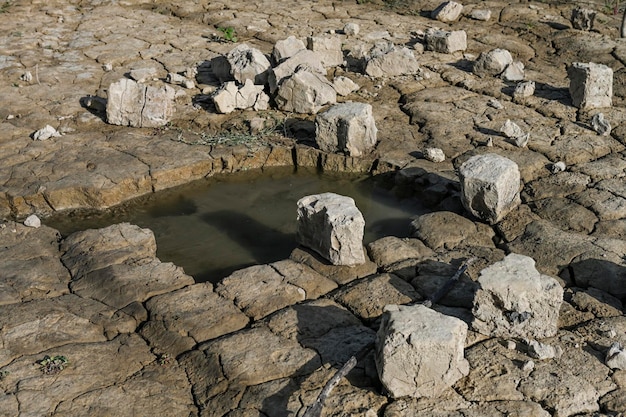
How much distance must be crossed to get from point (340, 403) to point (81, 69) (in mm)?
6861

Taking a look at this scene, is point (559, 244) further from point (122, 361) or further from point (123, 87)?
point (123, 87)

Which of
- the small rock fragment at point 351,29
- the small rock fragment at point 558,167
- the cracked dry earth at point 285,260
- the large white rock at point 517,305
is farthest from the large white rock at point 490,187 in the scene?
the small rock fragment at point 351,29

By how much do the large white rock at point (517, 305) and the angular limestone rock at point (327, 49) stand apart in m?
5.44

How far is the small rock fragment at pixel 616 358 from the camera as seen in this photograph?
4359 mm

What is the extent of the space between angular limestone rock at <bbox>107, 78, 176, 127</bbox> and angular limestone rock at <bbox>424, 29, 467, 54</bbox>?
4016 millimetres

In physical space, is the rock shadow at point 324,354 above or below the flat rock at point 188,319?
above

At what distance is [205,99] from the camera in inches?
345

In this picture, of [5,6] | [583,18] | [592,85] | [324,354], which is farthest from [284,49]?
[5,6]

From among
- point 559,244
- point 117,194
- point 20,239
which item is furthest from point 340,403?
point 117,194

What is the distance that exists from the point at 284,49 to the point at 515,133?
308 cm

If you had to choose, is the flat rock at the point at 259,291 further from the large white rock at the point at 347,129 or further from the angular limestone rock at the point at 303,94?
the angular limestone rock at the point at 303,94

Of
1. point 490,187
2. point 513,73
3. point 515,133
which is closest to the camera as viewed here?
point 490,187

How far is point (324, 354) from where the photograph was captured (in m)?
4.61

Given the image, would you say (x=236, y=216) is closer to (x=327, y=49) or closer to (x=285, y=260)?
(x=285, y=260)
